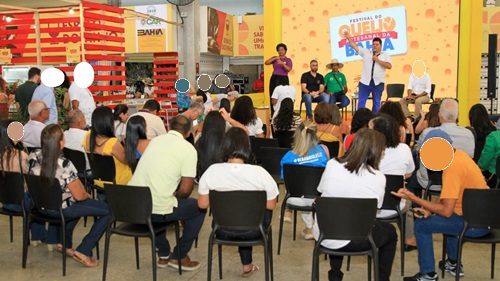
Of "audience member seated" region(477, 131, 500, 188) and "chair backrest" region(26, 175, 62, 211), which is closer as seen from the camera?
"chair backrest" region(26, 175, 62, 211)

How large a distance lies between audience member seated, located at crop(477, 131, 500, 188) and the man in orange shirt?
132cm

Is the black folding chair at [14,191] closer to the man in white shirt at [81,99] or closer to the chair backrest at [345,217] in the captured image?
the chair backrest at [345,217]

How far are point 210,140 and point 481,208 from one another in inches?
88.5

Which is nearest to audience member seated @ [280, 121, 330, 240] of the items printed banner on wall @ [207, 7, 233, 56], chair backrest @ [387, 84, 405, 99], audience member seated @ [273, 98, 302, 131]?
audience member seated @ [273, 98, 302, 131]

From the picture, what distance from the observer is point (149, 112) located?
5.98 m

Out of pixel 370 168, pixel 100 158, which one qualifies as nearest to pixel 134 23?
pixel 100 158

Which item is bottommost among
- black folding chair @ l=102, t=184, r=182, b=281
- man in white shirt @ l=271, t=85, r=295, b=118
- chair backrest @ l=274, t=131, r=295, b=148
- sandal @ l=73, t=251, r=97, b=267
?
sandal @ l=73, t=251, r=97, b=267

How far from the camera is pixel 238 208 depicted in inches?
127

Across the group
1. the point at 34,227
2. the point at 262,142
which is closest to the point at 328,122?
the point at 262,142

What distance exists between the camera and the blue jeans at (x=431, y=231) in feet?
11.1

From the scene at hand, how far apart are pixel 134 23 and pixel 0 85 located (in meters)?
6.11

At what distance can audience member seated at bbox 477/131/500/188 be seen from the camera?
15.0ft

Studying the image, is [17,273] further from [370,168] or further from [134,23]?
[134,23]

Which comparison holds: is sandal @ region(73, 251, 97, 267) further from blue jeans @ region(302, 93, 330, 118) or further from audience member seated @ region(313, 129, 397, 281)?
blue jeans @ region(302, 93, 330, 118)
